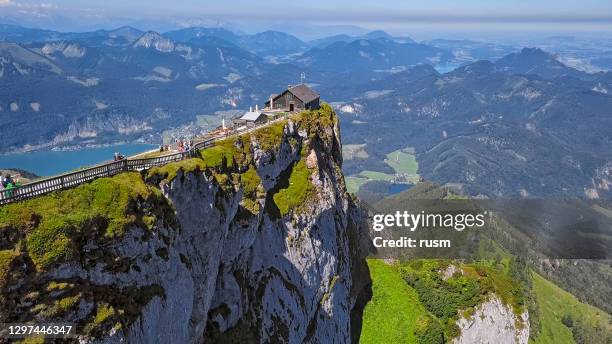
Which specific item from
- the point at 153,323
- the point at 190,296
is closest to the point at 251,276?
the point at 190,296

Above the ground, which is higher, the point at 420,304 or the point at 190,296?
A: the point at 190,296

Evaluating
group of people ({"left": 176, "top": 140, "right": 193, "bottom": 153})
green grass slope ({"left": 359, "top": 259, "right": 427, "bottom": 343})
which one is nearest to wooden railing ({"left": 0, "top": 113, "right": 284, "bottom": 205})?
group of people ({"left": 176, "top": 140, "right": 193, "bottom": 153})

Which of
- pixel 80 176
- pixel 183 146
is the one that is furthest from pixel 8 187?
pixel 183 146

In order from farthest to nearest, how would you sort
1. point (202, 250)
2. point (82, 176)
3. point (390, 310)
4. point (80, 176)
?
point (390, 310)
point (202, 250)
point (82, 176)
point (80, 176)

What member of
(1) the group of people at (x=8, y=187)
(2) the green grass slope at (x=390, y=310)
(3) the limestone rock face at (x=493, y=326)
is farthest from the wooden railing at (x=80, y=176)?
(3) the limestone rock face at (x=493, y=326)

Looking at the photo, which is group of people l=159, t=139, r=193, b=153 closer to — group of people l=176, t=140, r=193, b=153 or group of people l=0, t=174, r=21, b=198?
group of people l=176, t=140, r=193, b=153

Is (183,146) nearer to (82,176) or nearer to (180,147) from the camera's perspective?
(180,147)

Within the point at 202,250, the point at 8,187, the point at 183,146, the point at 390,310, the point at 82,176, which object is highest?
the point at 8,187

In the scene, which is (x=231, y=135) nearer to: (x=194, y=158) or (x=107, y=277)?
(x=194, y=158)
